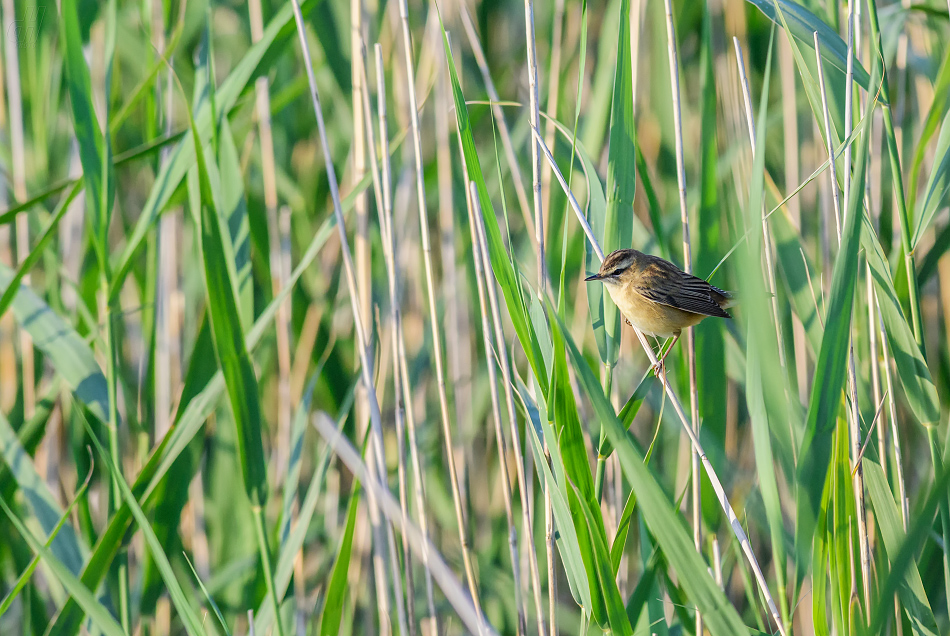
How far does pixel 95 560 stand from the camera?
1.74 m

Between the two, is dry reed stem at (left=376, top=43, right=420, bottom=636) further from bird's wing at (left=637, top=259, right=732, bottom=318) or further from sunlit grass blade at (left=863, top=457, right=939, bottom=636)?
sunlit grass blade at (left=863, top=457, right=939, bottom=636)

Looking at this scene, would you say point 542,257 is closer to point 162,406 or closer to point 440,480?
point 440,480

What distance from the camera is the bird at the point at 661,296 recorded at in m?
1.80

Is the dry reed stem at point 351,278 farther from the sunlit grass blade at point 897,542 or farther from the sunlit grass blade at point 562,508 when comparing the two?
the sunlit grass blade at point 897,542

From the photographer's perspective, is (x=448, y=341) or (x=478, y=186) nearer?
(x=478, y=186)

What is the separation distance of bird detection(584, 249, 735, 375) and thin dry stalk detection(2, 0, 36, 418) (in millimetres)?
1887

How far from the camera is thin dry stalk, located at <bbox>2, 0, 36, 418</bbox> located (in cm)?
245

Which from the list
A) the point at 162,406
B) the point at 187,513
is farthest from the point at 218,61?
the point at 187,513

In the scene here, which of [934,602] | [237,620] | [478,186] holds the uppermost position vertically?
[478,186]

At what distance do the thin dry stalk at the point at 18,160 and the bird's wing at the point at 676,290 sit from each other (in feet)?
6.35

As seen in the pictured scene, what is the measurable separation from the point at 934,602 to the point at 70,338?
7.78 feet

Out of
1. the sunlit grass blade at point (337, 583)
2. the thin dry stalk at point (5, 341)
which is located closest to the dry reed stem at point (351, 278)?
the sunlit grass blade at point (337, 583)

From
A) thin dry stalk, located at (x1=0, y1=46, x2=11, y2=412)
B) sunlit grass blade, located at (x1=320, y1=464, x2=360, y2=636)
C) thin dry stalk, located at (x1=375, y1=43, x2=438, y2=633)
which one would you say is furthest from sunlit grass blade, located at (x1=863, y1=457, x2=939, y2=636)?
thin dry stalk, located at (x1=0, y1=46, x2=11, y2=412)

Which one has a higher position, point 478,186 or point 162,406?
point 478,186
